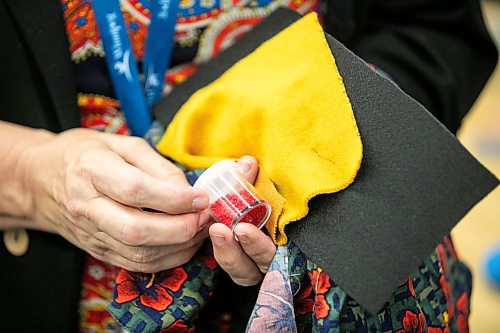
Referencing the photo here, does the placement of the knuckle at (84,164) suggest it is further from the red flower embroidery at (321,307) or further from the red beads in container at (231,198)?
the red flower embroidery at (321,307)

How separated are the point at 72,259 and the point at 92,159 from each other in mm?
220

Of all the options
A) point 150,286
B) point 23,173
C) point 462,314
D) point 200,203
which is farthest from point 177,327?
point 462,314

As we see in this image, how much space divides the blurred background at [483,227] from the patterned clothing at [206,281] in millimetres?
936

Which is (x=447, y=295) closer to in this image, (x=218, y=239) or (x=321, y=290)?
(x=321, y=290)

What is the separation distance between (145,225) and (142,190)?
1.5 inches

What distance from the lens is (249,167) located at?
0.66 meters

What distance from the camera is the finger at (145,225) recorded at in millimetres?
621

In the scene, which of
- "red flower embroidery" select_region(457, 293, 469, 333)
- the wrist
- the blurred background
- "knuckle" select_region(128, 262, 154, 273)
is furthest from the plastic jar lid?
the blurred background

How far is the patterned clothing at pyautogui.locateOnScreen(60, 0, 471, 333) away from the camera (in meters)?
0.63

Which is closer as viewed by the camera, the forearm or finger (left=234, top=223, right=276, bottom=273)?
finger (left=234, top=223, right=276, bottom=273)

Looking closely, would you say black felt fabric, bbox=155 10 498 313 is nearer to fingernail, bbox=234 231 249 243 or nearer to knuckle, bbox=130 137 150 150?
fingernail, bbox=234 231 249 243

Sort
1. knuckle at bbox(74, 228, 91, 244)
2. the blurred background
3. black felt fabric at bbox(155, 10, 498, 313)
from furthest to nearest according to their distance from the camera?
the blurred background, knuckle at bbox(74, 228, 91, 244), black felt fabric at bbox(155, 10, 498, 313)

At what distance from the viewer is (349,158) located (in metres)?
0.62

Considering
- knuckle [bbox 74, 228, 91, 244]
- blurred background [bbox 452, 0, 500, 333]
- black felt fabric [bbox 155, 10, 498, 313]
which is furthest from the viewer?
blurred background [bbox 452, 0, 500, 333]
